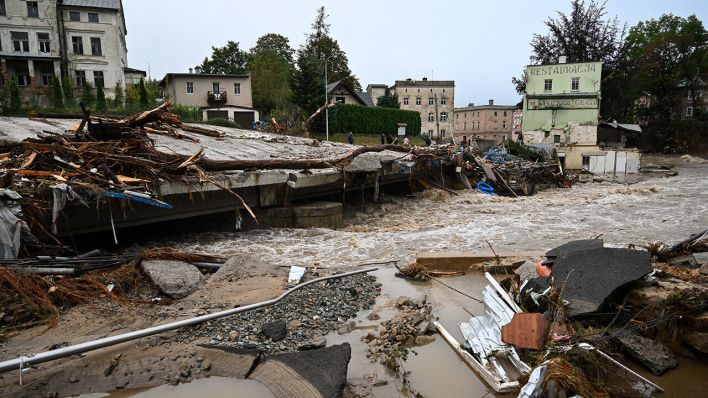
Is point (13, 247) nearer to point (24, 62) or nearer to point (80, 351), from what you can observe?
point (80, 351)

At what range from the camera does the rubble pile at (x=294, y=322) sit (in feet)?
15.5

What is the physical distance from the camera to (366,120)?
1598 inches

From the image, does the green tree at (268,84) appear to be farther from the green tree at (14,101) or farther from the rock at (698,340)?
the rock at (698,340)

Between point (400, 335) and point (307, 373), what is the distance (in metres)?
1.45

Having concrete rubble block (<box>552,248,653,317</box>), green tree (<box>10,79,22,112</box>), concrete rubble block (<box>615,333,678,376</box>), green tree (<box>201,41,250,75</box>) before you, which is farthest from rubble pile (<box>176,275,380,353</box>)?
green tree (<box>201,41,250,75</box>)

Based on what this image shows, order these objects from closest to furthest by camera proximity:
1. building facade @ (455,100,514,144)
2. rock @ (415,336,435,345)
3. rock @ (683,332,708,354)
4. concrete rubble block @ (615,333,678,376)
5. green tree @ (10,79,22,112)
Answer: concrete rubble block @ (615,333,678,376) < rock @ (683,332,708,354) < rock @ (415,336,435,345) < green tree @ (10,79,22,112) < building facade @ (455,100,514,144)

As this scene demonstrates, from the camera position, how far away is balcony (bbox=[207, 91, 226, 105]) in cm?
4066

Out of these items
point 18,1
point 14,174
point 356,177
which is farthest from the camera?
point 18,1

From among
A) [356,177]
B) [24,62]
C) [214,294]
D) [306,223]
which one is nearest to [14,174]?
[214,294]

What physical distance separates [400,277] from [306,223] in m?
5.18

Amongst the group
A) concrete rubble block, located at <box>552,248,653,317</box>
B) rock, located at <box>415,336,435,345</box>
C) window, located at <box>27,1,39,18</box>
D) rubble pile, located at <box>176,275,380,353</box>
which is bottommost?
rock, located at <box>415,336,435,345</box>

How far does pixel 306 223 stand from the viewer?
39.8 ft

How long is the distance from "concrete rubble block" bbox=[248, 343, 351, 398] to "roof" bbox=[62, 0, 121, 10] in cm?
4605

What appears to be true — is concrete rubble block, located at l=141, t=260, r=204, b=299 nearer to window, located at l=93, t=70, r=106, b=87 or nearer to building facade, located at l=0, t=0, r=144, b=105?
building facade, located at l=0, t=0, r=144, b=105
